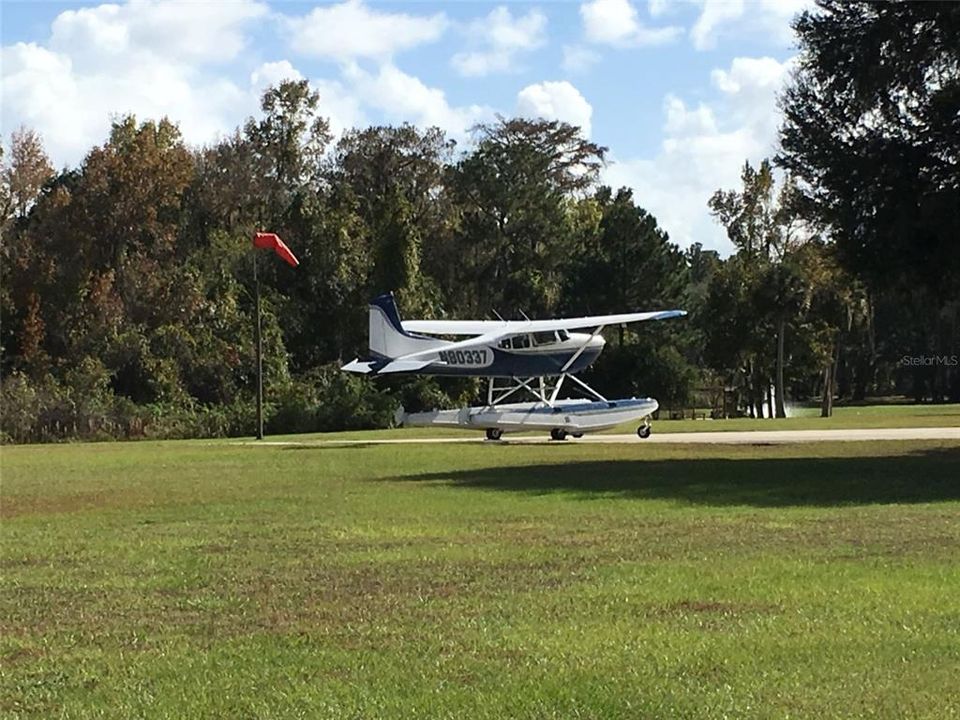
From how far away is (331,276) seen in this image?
63.4m

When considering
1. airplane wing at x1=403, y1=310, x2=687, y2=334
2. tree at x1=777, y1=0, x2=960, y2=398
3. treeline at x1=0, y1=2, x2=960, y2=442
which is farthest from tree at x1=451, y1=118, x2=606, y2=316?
tree at x1=777, y1=0, x2=960, y2=398

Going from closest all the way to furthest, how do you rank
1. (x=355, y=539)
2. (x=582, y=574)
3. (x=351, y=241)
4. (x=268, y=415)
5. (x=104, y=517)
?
(x=582, y=574)
(x=355, y=539)
(x=104, y=517)
(x=268, y=415)
(x=351, y=241)

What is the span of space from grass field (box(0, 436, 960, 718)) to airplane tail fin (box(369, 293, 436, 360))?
1954cm

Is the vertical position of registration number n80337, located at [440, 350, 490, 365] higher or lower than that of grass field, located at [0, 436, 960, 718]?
higher

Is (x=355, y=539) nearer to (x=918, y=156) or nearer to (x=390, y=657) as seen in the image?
(x=390, y=657)

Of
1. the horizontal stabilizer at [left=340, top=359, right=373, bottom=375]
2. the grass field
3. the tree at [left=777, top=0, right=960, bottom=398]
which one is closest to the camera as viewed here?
the grass field

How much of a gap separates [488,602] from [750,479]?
12261 mm

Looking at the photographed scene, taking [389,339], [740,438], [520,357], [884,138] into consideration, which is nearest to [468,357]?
[520,357]

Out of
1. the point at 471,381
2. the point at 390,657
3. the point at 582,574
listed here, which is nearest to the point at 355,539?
the point at 582,574

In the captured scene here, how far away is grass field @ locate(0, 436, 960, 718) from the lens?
7.05 m

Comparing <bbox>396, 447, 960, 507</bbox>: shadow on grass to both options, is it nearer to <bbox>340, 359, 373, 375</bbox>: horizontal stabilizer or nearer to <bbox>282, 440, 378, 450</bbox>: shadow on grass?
<bbox>282, 440, 378, 450</bbox>: shadow on grass

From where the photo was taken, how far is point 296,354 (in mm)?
63156

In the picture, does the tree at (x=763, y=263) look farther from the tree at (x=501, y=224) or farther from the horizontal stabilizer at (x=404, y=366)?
the horizontal stabilizer at (x=404, y=366)

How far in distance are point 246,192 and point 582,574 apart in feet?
194
